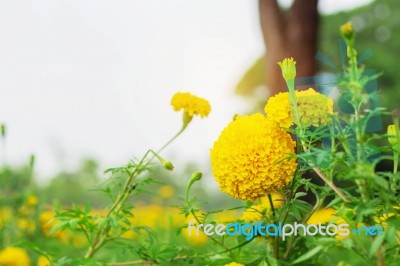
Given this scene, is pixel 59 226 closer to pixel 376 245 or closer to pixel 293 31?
pixel 376 245

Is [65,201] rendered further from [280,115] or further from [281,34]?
[280,115]

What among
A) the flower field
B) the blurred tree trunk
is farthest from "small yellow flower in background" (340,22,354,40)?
the blurred tree trunk

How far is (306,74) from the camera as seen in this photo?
14.3 ft

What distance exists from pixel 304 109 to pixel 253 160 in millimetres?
100

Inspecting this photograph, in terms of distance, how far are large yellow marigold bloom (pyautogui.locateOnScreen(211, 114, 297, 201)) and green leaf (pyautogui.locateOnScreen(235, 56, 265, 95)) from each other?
8708mm

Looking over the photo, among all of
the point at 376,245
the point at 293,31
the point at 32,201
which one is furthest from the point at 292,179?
the point at 293,31

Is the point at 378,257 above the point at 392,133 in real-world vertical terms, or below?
below

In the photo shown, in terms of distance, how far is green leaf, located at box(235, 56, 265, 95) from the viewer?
9602 mm

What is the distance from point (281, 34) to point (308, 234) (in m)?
4.10

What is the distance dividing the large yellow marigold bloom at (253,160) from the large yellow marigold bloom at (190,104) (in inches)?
7.0

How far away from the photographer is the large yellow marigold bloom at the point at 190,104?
1.07m

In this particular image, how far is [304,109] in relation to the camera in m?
0.85

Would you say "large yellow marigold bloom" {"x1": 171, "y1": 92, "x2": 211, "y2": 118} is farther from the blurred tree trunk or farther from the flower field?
the blurred tree trunk

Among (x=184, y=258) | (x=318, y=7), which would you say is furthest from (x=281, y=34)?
(x=184, y=258)
